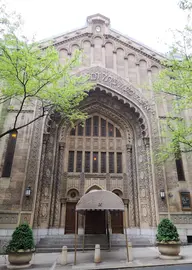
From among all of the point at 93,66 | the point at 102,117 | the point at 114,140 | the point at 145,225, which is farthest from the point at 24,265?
the point at 93,66

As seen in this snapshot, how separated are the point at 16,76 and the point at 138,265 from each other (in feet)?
33.9

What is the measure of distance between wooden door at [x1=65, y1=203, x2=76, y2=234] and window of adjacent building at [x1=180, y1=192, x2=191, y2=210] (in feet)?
27.0

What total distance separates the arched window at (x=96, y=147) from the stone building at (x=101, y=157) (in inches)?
3.4

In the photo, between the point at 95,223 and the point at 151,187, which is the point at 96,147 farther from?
the point at 95,223

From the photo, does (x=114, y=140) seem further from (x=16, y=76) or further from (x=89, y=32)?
(x=89, y=32)

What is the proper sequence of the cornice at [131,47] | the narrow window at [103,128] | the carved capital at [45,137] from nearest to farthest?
the carved capital at [45,137] → the narrow window at [103,128] → the cornice at [131,47]

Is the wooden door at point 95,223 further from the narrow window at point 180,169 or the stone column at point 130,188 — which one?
the narrow window at point 180,169

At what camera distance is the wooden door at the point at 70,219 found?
46.3 feet

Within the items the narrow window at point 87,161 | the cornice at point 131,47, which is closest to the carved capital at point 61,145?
the narrow window at point 87,161

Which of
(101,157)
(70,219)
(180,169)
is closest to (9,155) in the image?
(70,219)

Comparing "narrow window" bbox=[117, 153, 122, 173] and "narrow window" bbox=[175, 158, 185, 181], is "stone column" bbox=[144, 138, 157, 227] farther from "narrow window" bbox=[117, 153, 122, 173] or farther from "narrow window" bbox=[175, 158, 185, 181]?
"narrow window" bbox=[117, 153, 122, 173]

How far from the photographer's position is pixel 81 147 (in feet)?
55.0

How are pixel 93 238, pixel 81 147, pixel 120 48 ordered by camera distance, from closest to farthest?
1. pixel 93 238
2. pixel 81 147
3. pixel 120 48

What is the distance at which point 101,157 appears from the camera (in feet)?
54.5
